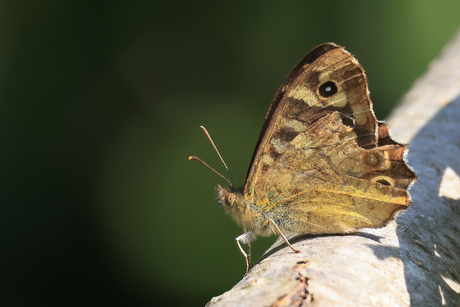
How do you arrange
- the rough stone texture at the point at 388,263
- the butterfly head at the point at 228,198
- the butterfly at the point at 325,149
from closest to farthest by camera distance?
the rough stone texture at the point at 388,263
the butterfly at the point at 325,149
the butterfly head at the point at 228,198

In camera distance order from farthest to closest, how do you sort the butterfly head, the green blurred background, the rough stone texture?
1. the green blurred background
2. the butterfly head
3. the rough stone texture

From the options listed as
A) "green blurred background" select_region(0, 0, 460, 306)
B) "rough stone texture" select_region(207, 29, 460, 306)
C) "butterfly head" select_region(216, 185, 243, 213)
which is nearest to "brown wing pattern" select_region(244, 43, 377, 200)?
"butterfly head" select_region(216, 185, 243, 213)

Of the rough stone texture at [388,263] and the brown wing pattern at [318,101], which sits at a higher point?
the brown wing pattern at [318,101]

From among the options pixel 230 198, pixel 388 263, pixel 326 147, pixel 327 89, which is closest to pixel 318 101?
pixel 327 89

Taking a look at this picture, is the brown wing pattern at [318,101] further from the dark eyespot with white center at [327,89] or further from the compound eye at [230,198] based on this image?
the compound eye at [230,198]

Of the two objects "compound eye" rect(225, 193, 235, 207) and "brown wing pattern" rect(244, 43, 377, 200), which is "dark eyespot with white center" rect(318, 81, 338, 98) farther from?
"compound eye" rect(225, 193, 235, 207)

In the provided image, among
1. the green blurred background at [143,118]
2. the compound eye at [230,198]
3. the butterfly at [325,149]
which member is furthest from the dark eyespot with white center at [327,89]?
the green blurred background at [143,118]

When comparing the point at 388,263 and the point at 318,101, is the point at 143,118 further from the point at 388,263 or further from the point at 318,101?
the point at 388,263
